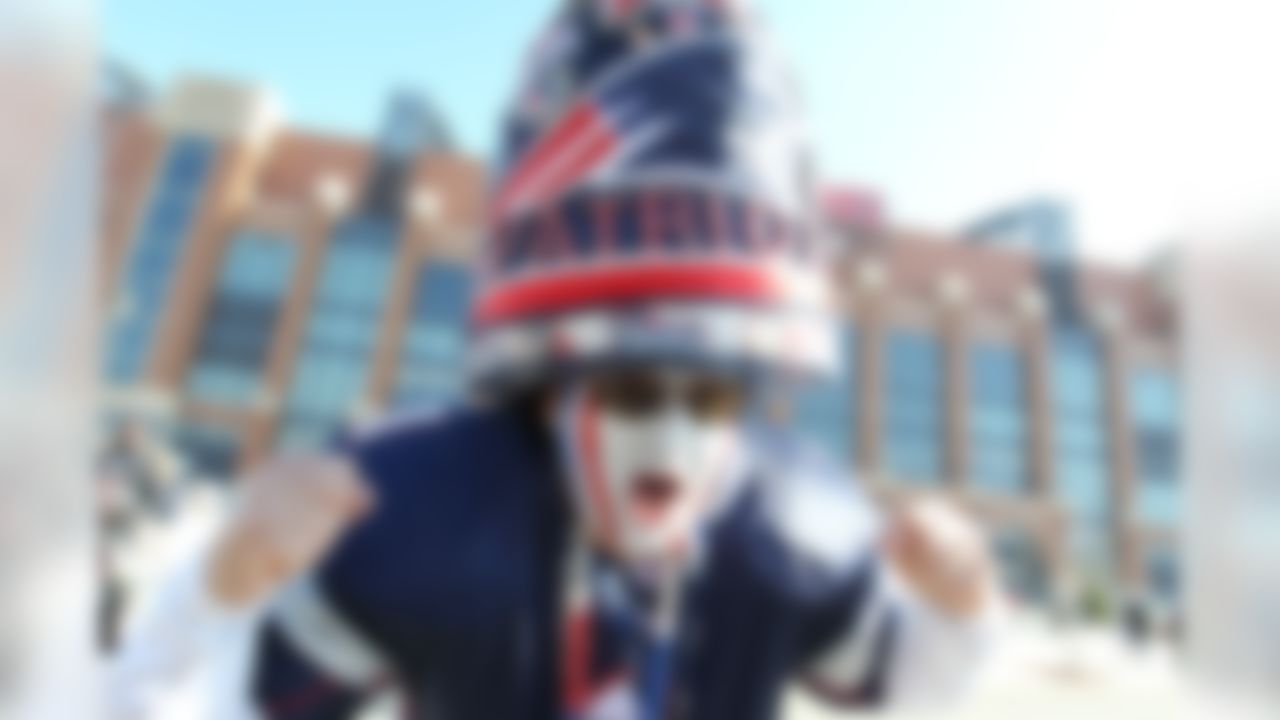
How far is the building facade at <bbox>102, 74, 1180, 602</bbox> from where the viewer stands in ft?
19.7

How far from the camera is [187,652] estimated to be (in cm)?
53

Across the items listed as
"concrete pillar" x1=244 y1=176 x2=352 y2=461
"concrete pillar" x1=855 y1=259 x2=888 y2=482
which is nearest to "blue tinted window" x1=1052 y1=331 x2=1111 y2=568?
"concrete pillar" x1=855 y1=259 x2=888 y2=482

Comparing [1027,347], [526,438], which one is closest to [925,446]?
[1027,347]

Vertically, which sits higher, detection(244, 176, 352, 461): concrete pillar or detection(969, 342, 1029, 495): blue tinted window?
detection(244, 176, 352, 461): concrete pillar

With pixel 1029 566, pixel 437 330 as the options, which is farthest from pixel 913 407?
pixel 437 330

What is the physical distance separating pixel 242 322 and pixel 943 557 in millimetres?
6375

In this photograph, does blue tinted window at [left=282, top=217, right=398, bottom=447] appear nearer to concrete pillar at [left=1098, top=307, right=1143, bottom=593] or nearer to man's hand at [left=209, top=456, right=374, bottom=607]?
concrete pillar at [left=1098, top=307, right=1143, bottom=593]

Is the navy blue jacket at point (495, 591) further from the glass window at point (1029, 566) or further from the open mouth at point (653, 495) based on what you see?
the glass window at point (1029, 566)

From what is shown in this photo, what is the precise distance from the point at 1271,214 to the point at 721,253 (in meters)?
0.26

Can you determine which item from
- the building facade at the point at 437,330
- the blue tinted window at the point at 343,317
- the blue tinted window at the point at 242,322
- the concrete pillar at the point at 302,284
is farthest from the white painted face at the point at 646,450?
the blue tinted window at the point at 242,322

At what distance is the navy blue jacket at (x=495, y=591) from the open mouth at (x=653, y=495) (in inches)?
1.8

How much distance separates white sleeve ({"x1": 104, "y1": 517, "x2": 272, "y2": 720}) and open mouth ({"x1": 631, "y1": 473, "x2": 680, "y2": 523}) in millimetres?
163

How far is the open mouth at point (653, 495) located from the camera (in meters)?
0.54

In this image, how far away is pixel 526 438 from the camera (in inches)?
23.3
